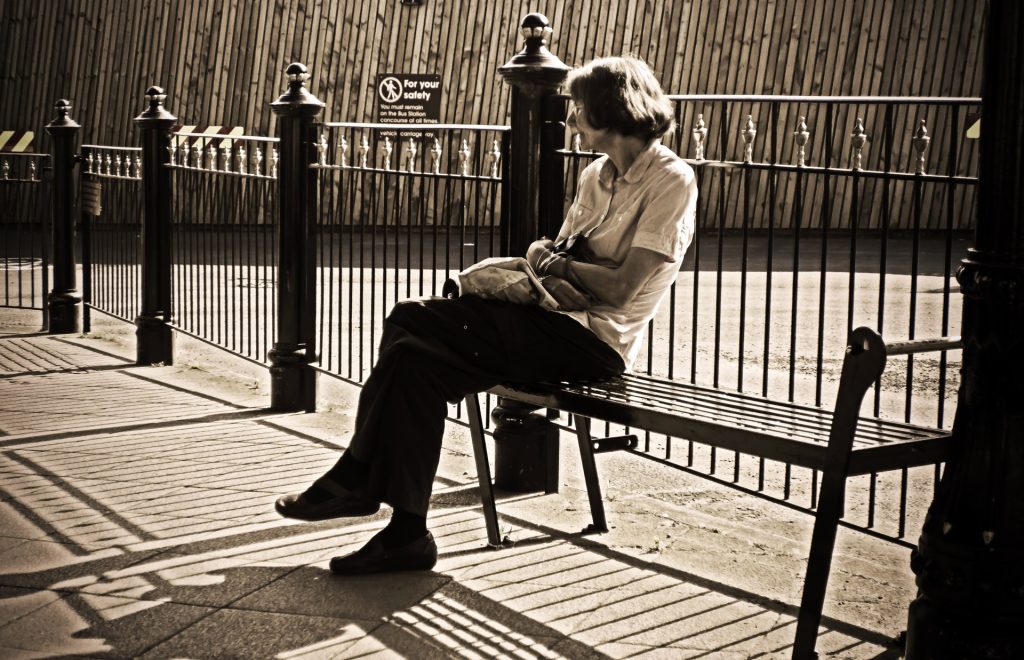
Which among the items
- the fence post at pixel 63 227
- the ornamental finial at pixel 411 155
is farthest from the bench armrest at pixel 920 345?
the fence post at pixel 63 227

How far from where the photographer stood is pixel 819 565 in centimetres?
274

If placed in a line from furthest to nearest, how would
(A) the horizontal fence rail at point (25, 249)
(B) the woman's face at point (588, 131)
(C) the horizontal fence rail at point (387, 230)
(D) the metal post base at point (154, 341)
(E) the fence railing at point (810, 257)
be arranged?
1. (A) the horizontal fence rail at point (25, 249)
2. (D) the metal post base at point (154, 341)
3. (C) the horizontal fence rail at point (387, 230)
4. (B) the woman's face at point (588, 131)
5. (E) the fence railing at point (810, 257)

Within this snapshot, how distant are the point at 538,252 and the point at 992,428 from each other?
1.73 metres

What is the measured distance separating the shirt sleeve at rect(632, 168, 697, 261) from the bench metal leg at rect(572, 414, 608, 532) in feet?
1.92

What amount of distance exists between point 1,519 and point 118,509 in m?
0.38

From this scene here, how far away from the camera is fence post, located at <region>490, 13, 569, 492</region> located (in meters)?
4.53

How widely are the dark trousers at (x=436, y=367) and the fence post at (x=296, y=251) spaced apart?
2.45 m

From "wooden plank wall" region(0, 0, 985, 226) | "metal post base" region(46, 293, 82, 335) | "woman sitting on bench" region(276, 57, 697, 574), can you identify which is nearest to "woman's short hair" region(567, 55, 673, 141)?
"woman sitting on bench" region(276, 57, 697, 574)

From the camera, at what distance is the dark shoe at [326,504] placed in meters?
3.64

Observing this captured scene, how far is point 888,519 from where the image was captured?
4.41 metres

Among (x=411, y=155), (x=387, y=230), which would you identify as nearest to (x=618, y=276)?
(x=411, y=155)

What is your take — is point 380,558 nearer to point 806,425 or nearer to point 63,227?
point 806,425

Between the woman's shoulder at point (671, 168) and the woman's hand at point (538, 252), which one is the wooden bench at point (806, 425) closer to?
the woman's hand at point (538, 252)

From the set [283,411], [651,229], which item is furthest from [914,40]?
[651,229]
